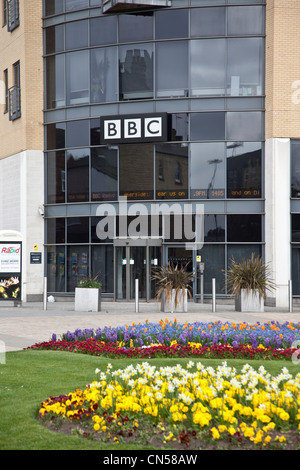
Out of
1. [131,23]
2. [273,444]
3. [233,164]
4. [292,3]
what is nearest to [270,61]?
[292,3]

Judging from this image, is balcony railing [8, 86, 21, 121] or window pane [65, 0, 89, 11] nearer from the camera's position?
window pane [65, 0, 89, 11]

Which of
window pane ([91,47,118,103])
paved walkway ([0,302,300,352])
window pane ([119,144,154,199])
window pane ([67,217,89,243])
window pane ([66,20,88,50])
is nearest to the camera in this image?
paved walkway ([0,302,300,352])

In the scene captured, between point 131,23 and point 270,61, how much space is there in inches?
223

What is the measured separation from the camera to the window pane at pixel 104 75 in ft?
80.7

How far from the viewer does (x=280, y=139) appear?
22.9 m

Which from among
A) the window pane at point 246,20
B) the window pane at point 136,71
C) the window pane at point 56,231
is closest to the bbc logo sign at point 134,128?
the window pane at point 136,71

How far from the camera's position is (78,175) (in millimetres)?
25297

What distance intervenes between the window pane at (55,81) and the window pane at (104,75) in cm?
152

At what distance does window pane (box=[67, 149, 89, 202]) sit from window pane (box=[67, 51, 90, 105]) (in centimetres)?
215

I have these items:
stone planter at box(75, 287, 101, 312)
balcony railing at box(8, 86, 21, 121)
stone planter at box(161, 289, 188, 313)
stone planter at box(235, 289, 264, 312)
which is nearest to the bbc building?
balcony railing at box(8, 86, 21, 121)

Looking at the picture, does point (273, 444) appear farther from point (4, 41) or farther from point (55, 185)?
point (4, 41)

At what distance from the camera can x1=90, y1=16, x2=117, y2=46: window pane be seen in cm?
2450

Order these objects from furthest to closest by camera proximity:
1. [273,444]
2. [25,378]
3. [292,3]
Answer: [292,3]
[25,378]
[273,444]

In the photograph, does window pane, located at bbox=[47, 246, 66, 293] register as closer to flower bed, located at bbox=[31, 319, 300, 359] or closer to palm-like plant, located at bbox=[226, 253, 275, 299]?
palm-like plant, located at bbox=[226, 253, 275, 299]
